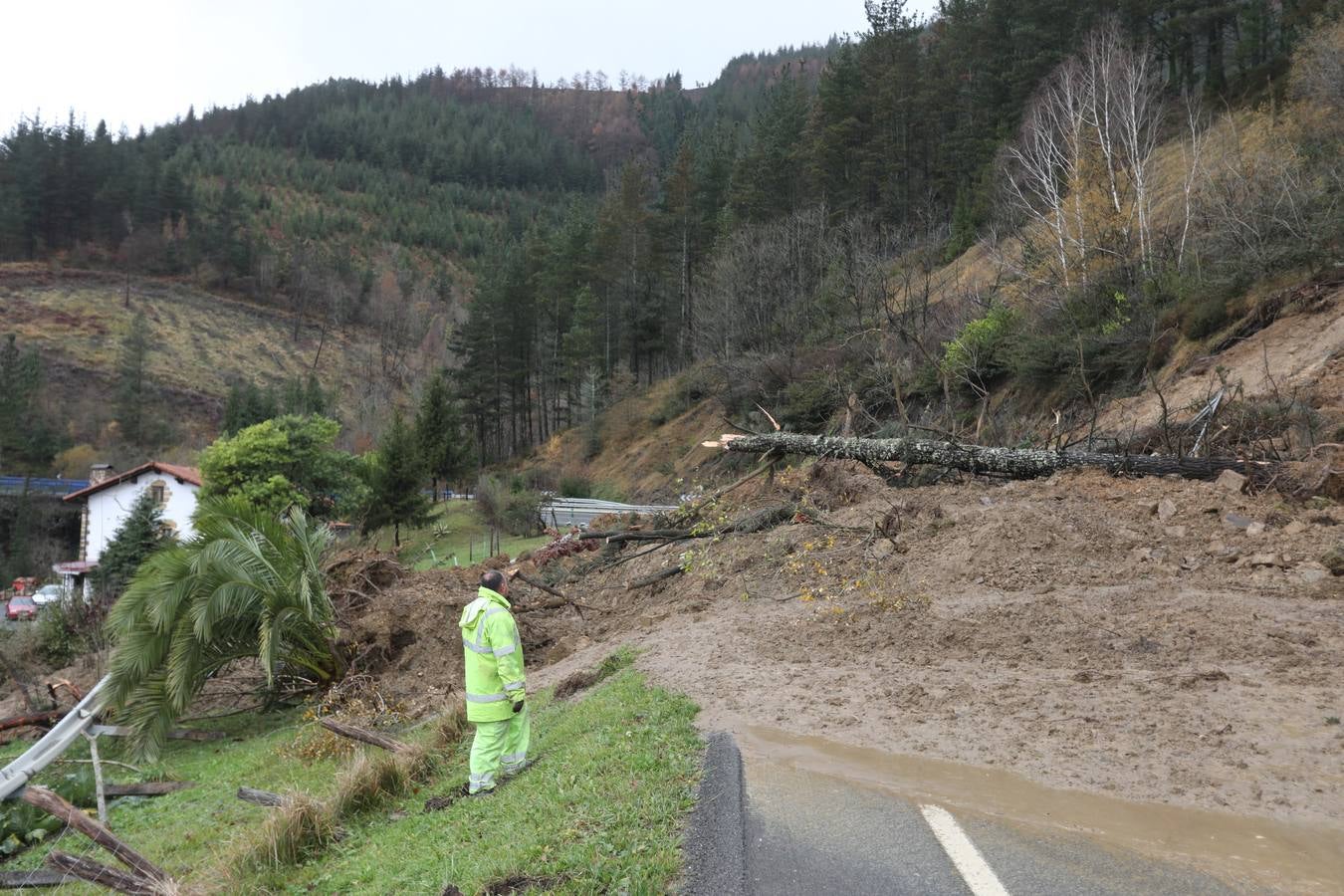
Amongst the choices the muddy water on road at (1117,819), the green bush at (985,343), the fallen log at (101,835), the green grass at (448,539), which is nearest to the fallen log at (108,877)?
the fallen log at (101,835)

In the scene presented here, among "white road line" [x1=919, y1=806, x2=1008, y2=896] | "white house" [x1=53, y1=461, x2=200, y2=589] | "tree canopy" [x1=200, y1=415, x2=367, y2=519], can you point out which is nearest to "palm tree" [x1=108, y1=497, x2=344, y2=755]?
"white road line" [x1=919, y1=806, x2=1008, y2=896]

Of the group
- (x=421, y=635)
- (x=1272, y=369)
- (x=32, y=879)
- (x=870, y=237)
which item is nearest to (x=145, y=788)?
(x=32, y=879)

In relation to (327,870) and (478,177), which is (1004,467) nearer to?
(327,870)

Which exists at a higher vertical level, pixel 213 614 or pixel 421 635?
pixel 213 614

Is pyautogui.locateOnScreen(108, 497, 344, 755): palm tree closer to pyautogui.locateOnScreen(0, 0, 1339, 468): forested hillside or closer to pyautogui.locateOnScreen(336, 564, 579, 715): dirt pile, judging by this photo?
pyautogui.locateOnScreen(336, 564, 579, 715): dirt pile

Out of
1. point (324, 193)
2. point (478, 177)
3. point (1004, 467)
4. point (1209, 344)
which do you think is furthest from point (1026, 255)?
point (478, 177)

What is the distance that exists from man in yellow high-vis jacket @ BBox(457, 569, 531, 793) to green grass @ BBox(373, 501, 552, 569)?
20.7 metres

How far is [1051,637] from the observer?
7055 millimetres

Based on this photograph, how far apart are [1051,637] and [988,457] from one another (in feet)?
16.1

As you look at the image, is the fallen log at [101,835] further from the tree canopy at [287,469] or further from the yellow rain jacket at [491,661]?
the tree canopy at [287,469]

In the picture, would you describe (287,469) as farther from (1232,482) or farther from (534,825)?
(1232,482)

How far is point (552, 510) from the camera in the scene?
30.1 m

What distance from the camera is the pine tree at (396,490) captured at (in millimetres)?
36125

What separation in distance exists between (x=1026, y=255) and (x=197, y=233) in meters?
102
